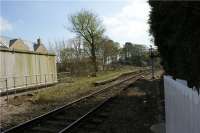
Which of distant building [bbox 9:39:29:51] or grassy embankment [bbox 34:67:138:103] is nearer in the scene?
grassy embankment [bbox 34:67:138:103]

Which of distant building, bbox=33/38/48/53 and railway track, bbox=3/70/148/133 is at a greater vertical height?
distant building, bbox=33/38/48/53

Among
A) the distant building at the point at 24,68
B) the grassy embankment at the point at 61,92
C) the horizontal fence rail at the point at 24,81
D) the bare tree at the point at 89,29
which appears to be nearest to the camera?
the grassy embankment at the point at 61,92

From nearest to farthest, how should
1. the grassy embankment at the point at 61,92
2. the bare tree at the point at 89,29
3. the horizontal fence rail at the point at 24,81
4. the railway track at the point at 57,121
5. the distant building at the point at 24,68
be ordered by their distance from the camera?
the railway track at the point at 57,121
the grassy embankment at the point at 61,92
the horizontal fence rail at the point at 24,81
the distant building at the point at 24,68
the bare tree at the point at 89,29

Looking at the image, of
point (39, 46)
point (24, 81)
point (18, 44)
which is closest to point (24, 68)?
point (24, 81)

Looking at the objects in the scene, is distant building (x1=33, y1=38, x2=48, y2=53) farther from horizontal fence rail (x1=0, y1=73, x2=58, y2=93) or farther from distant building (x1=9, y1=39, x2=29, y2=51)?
horizontal fence rail (x1=0, y1=73, x2=58, y2=93)

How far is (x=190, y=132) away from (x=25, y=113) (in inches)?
374

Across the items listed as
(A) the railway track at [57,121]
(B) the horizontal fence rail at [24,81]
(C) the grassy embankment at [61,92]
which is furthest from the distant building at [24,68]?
(A) the railway track at [57,121]

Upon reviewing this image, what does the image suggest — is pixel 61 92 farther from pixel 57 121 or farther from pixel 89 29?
pixel 89 29

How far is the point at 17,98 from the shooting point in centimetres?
1586

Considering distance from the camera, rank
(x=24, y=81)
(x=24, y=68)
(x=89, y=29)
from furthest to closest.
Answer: (x=89, y=29) < (x=24, y=68) < (x=24, y=81)

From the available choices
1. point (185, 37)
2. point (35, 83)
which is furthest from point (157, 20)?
point (35, 83)

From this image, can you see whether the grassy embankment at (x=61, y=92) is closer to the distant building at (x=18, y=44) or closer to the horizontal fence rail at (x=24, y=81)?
the horizontal fence rail at (x=24, y=81)

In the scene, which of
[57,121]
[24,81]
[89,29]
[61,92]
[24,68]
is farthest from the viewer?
[89,29]

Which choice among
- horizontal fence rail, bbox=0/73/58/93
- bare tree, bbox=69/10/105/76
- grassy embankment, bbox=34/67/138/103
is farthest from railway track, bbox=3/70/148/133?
bare tree, bbox=69/10/105/76
